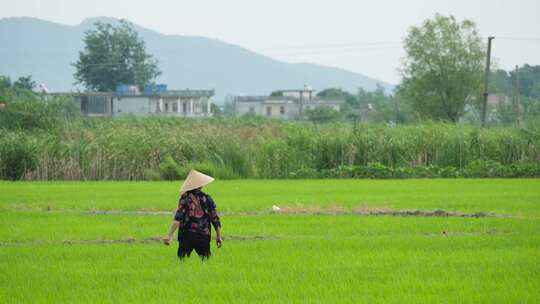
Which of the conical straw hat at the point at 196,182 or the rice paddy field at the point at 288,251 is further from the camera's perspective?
the conical straw hat at the point at 196,182

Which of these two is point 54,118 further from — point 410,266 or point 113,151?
point 410,266

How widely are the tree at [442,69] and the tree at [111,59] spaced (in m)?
50.3

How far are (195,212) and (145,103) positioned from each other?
100908 millimetres

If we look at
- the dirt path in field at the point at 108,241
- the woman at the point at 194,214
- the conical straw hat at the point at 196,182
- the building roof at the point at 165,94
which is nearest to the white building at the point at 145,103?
the building roof at the point at 165,94

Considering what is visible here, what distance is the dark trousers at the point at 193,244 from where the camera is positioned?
1250 cm

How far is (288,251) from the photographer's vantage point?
1352 cm

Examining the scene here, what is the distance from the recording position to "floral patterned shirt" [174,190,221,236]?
12.3 meters

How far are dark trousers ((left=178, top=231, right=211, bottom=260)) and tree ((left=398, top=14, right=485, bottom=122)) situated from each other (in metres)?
72.7

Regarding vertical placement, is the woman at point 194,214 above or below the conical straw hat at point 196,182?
below

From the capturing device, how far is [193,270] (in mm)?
11789

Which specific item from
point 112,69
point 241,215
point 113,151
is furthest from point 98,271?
point 112,69

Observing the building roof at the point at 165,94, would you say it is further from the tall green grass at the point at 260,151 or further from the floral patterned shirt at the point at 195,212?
the floral patterned shirt at the point at 195,212

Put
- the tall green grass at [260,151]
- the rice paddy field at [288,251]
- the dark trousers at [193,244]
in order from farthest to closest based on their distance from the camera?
the tall green grass at [260,151] < the dark trousers at [193,244] < the rice paddy field at [288,251]

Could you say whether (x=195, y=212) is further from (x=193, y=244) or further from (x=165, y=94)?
(x=165, y=94)
